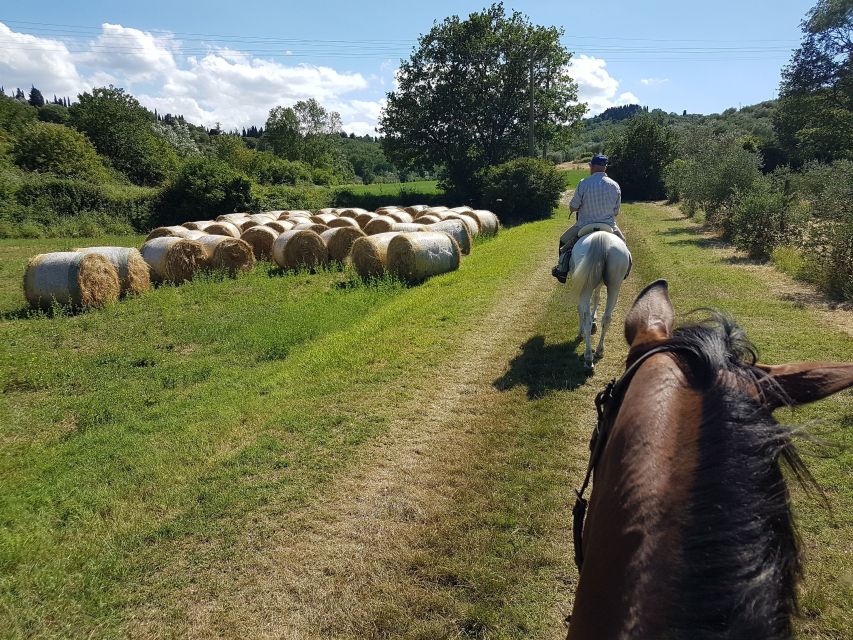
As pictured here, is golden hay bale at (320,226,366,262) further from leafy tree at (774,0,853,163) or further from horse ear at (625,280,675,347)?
leafy tree at (774,0,853,163)

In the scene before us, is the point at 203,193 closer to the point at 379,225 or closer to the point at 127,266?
the point at 379,225

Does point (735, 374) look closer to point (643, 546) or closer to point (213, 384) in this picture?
point (643, 546)

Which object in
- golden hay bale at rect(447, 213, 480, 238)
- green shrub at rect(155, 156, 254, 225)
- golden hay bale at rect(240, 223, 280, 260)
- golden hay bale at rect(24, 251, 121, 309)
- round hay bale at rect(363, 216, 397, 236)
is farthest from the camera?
green shrub at rect(155, 156, 254, 225)

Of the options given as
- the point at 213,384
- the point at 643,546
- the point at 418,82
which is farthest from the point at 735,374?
the point at 418,82

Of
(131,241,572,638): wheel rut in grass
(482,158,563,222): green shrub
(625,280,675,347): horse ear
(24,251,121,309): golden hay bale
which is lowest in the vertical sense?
(131,241,572,638): wheel rut in grass

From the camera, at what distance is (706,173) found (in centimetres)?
1956

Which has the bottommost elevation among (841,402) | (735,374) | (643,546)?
(841,402)

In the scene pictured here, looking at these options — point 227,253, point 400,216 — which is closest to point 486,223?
point 400,216

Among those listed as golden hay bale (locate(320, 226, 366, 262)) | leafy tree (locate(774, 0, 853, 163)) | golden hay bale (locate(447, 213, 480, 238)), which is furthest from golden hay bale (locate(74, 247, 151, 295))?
leafy tree (locate(774, 0, 853, 163))

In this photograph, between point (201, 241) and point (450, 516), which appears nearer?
point (450, 516)

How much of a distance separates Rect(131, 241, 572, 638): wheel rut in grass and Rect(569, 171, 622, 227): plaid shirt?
3494 millimetres

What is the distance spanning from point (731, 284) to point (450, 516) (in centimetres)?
962

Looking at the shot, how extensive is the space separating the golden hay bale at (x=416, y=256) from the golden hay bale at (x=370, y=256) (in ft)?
0.66

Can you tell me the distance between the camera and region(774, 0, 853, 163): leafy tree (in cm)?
2194
